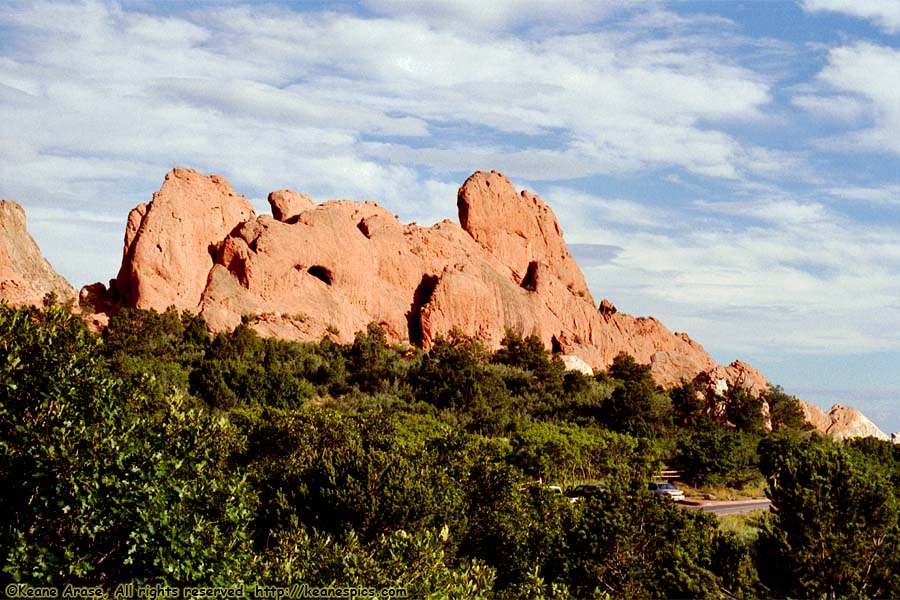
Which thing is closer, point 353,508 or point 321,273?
point 353,508

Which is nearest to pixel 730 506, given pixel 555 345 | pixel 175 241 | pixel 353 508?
Answer: pixel 353 508

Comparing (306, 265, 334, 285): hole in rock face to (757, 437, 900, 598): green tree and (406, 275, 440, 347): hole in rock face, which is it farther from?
(757, 437, 900, 598): green tree

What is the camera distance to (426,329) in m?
91.6

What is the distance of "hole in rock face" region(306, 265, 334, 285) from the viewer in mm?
89375

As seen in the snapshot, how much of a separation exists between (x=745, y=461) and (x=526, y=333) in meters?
45.1

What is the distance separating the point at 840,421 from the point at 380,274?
48326 millimetres

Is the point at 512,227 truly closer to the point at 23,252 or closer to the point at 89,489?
the point at 23,252

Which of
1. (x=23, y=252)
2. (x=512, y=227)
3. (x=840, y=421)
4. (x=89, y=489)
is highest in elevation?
(x=512, y=227)

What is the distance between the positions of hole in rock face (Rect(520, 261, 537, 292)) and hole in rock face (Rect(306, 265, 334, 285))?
2525 cm

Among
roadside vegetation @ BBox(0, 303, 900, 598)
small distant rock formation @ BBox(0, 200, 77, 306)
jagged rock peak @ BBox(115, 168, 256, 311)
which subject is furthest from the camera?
small distant rock formation @ BBox(0, 200, 77, 306)

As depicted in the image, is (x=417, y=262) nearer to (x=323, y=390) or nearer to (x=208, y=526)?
(x=323, y=390)

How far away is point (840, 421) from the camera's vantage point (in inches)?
3327

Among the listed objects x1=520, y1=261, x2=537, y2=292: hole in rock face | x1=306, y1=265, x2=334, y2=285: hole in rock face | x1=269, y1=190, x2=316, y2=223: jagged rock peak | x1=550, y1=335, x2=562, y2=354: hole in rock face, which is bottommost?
x1=550, y1=335, x2=562, y2=354: hole in rock face

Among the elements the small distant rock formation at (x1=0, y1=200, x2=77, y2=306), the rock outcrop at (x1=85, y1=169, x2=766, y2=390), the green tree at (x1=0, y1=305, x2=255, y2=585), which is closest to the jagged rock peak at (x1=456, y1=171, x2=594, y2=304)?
the rock outcrop at (x1=85, y1=169, x2=766, y2=390)
